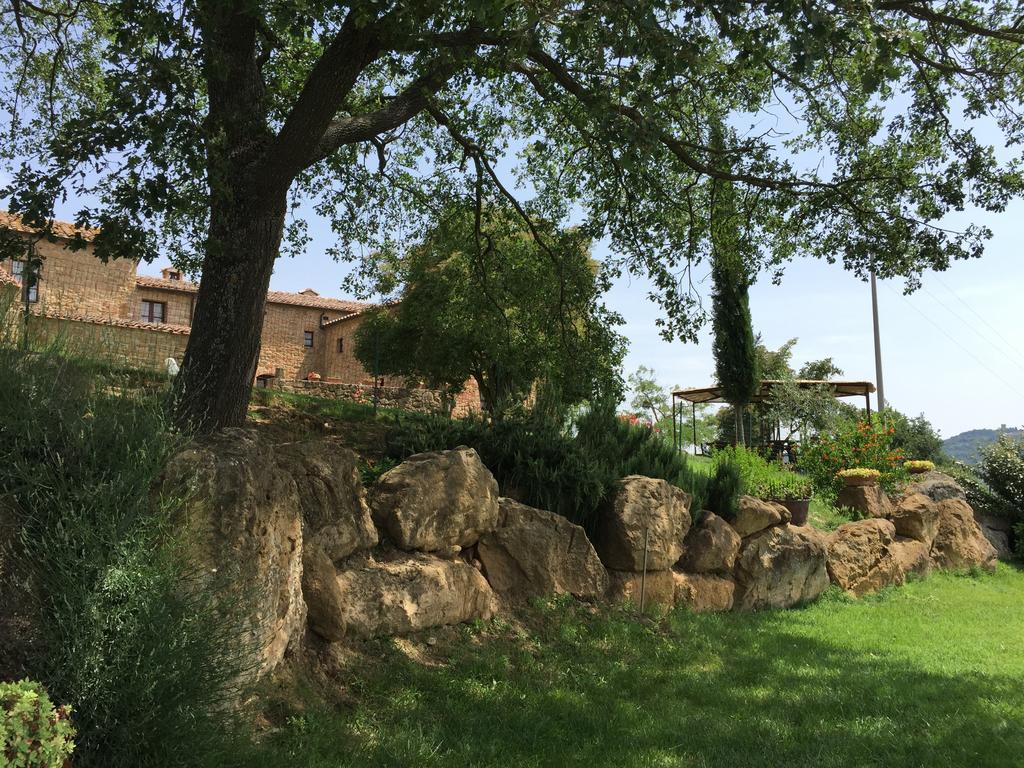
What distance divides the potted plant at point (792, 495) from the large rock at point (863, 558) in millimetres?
559

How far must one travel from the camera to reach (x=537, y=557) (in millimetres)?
7027

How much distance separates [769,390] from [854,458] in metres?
11.4

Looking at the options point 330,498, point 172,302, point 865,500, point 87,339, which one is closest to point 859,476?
point 865,500

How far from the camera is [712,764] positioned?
455cm

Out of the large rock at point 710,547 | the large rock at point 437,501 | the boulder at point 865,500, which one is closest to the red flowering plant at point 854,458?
the boulder at point 865,500

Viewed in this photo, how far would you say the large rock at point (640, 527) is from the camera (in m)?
7.80

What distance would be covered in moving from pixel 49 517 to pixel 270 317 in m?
34.0

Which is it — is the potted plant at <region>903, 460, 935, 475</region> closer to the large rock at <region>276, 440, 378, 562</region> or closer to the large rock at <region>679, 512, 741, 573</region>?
the large rock at <region>679, 512, 741, 573</region>

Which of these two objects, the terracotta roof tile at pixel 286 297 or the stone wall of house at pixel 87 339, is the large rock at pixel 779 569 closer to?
the stone wall of house at pixel 87 339

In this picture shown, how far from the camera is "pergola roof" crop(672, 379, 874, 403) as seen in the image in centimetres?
2145

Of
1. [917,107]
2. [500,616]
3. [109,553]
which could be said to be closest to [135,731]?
[109,553]

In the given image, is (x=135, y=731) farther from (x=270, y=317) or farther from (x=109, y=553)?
(x=270, y=317)

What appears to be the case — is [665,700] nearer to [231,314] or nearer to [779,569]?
[779,569]

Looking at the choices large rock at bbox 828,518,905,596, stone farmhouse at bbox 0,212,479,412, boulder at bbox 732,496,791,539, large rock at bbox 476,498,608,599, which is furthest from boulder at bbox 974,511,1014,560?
stone farmhouse at bbox 0,212,479,412
